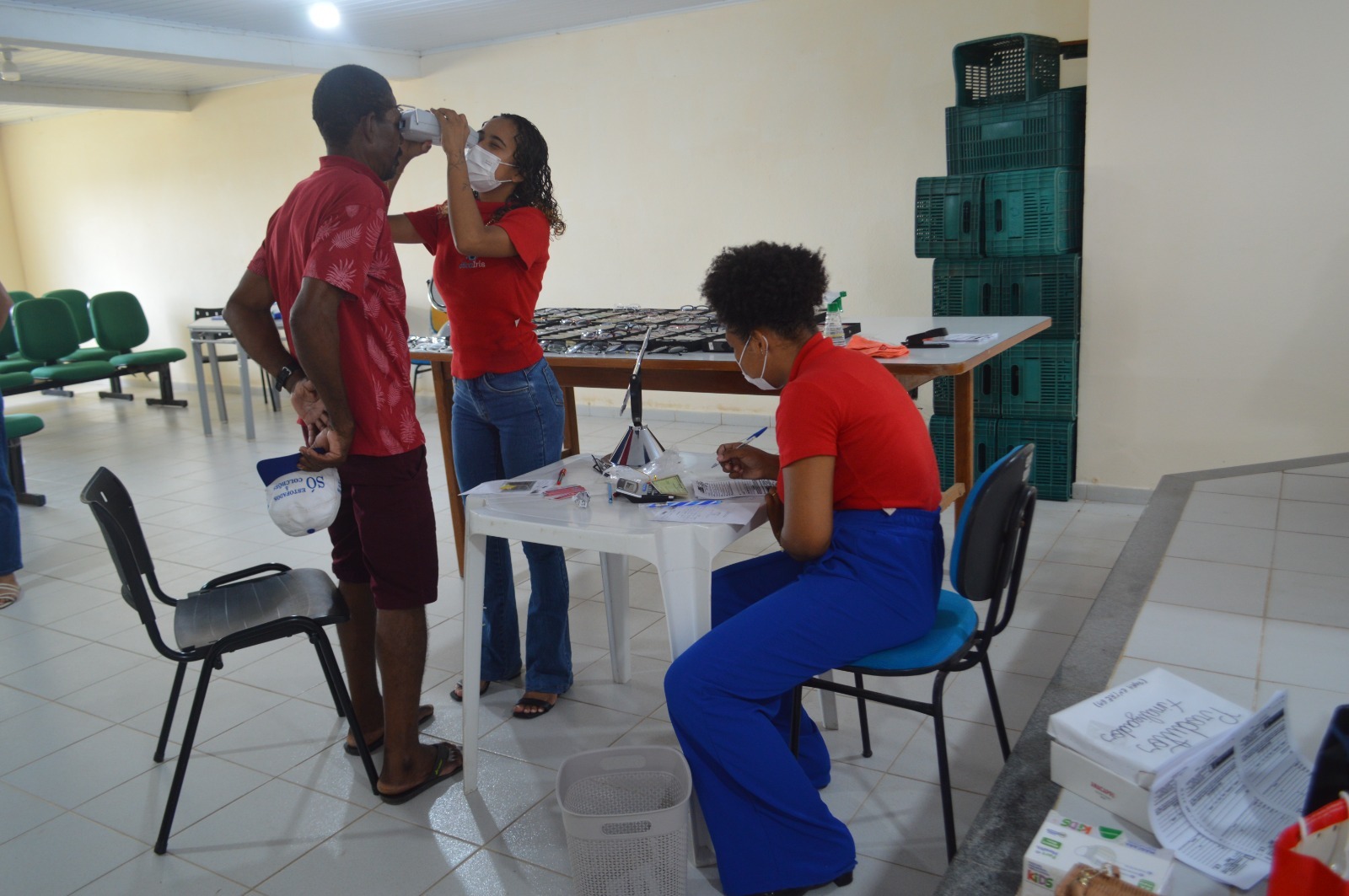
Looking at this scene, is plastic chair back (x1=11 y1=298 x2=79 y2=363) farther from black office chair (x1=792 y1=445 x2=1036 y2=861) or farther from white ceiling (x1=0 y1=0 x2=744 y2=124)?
black office chair (x1=792 y1=445 x2=1036 y2=861)

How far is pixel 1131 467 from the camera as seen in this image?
167 inches

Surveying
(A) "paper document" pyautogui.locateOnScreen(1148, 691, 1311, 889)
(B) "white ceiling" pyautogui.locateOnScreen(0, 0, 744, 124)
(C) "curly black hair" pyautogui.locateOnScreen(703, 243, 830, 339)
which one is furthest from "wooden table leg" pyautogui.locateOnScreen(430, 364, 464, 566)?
(B) "white ceiling" pyautogui.locateOnScreen(0, 0, 744, 124)

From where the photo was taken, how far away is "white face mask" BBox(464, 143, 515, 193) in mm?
2414

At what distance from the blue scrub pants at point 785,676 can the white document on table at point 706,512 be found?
0.57 feet

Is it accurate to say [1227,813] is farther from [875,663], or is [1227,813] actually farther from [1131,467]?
[1131,467]

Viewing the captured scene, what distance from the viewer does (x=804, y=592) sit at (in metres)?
1.80

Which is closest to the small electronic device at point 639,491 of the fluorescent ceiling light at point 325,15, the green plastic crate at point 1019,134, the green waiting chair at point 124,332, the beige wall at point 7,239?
the green plastic crate at point 1019,134

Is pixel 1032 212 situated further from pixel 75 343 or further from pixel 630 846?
pixel 75 343

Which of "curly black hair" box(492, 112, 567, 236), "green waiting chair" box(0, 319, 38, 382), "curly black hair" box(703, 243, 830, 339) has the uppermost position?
"curly black hair" box(492, 112, 567, 236)

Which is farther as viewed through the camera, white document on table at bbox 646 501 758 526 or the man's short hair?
the man's short hair

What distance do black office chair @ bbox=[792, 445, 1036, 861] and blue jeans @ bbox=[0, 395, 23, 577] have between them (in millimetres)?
3269

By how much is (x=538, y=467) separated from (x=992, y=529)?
119 cm

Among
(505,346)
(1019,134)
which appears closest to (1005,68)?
(1019,134)

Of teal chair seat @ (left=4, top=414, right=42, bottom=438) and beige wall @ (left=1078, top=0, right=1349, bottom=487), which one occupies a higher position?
beige wall @ (left=1078, top=0, right=1349, bottom=487)
